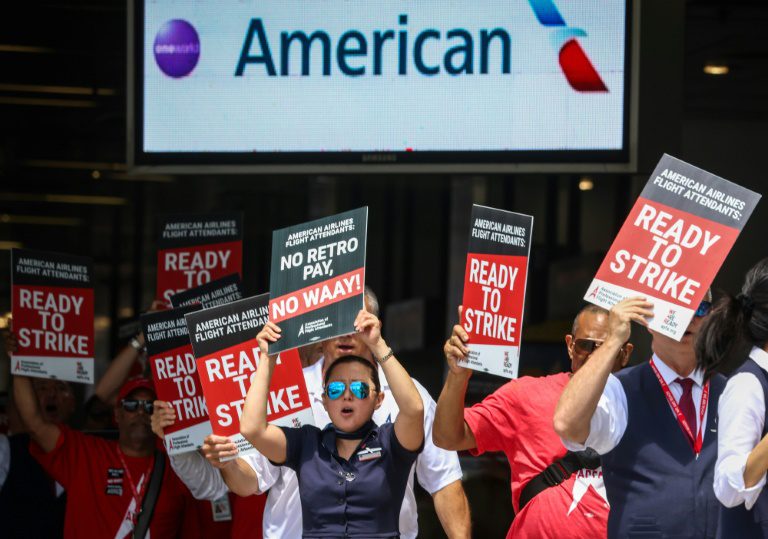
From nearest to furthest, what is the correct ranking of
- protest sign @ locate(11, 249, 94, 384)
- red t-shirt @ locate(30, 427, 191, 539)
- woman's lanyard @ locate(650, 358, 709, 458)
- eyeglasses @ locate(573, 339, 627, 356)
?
woman's lanyard @ locate(650, 358, 709, 458) → eyeglasses @ locate(573, 339, 627, 356) → red t-shirt @ locate(30, 427, 191, 539) → protest sign @ locate(11, 249, 94, 384)

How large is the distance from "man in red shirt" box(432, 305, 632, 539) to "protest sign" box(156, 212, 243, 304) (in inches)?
72.8

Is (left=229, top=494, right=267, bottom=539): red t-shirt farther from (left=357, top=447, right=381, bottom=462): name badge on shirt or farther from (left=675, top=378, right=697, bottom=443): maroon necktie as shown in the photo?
(left=675, top=378, right=697, bottom=443): maroon necktie

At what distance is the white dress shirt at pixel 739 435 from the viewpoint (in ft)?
11.7

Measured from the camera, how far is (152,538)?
5.77 m

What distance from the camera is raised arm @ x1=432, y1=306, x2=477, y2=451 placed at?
14.5ft

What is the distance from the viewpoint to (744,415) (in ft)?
11.9

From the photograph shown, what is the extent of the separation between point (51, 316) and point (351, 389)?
2088 millimetres

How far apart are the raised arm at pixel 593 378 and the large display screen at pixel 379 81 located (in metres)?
2.58

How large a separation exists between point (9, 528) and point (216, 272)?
153cm

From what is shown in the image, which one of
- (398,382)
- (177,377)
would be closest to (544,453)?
(398,382)

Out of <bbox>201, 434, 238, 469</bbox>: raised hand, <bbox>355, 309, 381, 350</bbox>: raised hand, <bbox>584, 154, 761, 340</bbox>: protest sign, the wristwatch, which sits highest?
<bbox>584, 154, 761, 340</bbox>: protest sign

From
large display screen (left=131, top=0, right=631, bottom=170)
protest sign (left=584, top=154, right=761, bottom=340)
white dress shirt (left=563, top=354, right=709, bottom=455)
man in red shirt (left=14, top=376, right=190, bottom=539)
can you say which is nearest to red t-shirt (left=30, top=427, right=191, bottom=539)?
man in red shirt (left=14, top=376, right=190, bottom=539)

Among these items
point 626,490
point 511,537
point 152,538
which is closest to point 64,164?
point 152,538

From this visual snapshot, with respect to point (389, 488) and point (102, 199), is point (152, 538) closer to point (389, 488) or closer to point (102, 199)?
point (389, 488)
